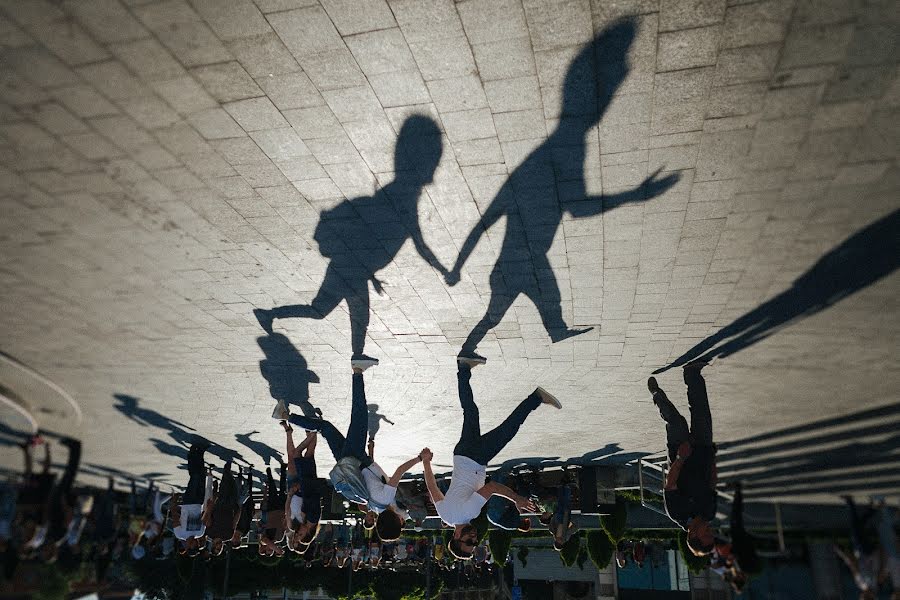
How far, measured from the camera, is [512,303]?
804 centimetres

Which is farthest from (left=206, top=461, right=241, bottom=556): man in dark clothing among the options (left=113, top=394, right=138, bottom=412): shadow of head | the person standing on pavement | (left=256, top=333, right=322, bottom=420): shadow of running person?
the person standing on pavement

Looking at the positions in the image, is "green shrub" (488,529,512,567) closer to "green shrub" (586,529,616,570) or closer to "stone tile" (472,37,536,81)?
"green shrub" (586,529,616,570)

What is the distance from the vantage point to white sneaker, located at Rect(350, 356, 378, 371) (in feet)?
30.4

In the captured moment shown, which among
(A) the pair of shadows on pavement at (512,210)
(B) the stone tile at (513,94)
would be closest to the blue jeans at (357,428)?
(A) the pair of shadows on pavement at (512,210)

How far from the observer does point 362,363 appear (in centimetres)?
931

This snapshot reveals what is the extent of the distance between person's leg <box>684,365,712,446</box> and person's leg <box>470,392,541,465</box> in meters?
2.61

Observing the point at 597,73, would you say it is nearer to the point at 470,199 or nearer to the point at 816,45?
the point at 816,45

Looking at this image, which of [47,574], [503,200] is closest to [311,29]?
[503,200]

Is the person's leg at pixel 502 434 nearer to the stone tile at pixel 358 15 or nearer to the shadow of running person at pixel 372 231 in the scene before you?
the shadow of running person at pixel 372 231

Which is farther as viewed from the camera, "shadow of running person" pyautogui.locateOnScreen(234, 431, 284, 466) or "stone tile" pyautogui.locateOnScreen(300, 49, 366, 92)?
"shadow of running person" pyautogui.locateOnScreen(234, 431, 284, 466)

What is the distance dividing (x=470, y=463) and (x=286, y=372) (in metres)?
4.18

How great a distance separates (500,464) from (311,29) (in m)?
13.2

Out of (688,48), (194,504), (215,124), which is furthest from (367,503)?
(688,48)

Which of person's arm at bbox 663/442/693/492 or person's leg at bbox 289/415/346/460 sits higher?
person's leg at bbox 289/415/346/460
